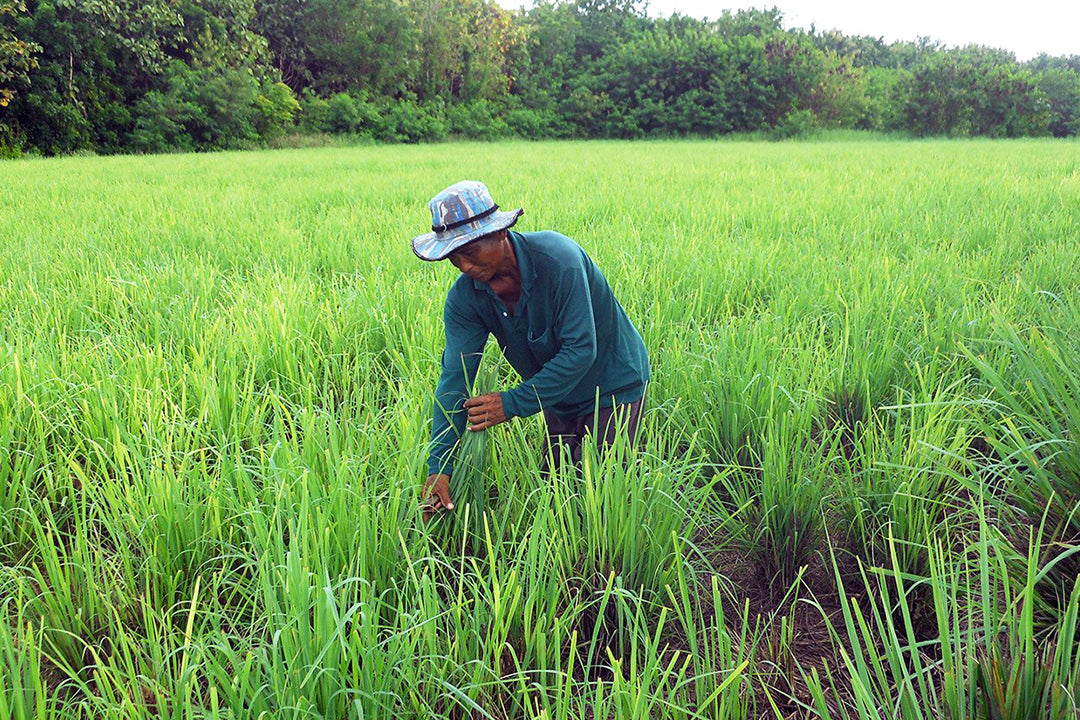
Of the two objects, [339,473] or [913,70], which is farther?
[913,70]

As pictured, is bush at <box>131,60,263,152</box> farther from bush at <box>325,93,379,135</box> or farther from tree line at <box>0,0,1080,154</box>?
bush at <box>325,93,379,135</box>

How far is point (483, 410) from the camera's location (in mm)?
1548

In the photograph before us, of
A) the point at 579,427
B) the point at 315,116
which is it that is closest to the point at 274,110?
the point at 315,116

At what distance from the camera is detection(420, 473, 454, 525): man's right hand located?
1.51 meters

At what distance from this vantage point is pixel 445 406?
1702 mm

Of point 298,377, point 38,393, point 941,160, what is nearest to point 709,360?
point 298,377

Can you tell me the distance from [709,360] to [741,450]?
302mm

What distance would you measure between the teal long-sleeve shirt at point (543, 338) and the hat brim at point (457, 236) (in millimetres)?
158

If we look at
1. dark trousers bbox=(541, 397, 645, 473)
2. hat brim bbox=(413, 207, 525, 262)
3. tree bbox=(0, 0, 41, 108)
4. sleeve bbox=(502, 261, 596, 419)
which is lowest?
dark trousers bbox=(541, 397, 645, 473)

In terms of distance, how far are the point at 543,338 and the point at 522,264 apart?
7.9 inches

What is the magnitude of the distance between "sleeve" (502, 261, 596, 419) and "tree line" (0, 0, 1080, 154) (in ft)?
63.2

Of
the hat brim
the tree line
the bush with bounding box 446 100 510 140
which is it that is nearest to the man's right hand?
the hat brim

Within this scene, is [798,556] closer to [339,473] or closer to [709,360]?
[709,360]

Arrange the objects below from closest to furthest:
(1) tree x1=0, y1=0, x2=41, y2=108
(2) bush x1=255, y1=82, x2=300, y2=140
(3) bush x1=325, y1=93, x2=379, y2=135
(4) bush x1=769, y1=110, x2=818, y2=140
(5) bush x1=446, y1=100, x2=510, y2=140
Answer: (1) tree x1=0, y1=0, x2=41, y2=108 < (2) bush x1=255, y1=82, x2=300, y2=140 < (3) bush x1=325, y1=93, x2=379, y2=135 < (4) bush x1=769, y1=110, x2=818, y2=140 < (5) bush x1=446, y1=100, x2=510, y2=140
